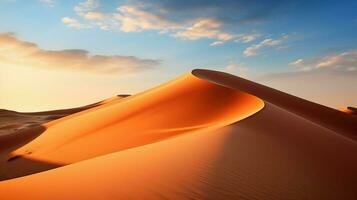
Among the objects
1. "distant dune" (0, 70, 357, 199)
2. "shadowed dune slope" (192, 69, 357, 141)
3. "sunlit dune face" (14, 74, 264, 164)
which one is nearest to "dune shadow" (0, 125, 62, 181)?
"distant dune" (0, 70, 357, 199)

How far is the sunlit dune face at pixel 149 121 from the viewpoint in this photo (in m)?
11.0

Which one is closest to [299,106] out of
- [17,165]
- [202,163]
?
[17,165]

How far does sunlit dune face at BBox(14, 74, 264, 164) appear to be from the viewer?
11.0 meters

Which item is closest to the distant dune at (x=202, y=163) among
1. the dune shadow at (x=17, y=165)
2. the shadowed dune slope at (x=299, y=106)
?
the dune shadow at (x=17, y=165)

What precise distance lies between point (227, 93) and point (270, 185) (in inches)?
378

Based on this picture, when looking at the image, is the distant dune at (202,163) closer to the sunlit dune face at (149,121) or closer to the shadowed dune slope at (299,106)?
the sunlit dune face at (149,121)

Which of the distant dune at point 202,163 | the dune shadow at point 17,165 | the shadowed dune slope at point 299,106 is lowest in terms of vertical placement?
the dune shadow at point 17,165

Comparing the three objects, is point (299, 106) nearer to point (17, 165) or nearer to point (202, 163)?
point (17, 165)

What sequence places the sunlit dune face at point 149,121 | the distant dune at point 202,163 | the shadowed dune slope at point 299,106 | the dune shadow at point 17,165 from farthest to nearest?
the shadowed dune slope at point 299,106 < the sunlit dune face at point 149,121 < the dune shadow at point 17,165 < the distant dune at point 202,163

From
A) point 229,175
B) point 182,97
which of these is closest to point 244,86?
point 182,97

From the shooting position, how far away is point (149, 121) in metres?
13.1

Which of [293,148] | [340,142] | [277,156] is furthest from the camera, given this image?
[340,142]

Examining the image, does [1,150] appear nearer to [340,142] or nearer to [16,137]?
[16,137]

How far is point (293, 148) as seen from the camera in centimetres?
702
